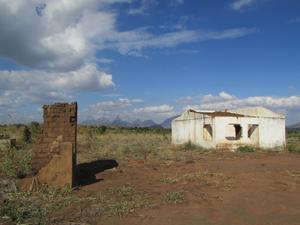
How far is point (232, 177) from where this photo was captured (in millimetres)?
12508

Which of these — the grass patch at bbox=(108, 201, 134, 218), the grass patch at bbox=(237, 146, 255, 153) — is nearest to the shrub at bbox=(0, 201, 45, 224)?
the grass patch at bbox=(108, 201, 134, 218)

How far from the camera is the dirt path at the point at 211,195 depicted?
24.2 ft

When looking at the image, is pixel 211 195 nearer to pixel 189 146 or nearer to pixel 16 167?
pixel 16 167

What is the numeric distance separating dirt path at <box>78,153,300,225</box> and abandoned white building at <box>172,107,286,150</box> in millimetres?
11515

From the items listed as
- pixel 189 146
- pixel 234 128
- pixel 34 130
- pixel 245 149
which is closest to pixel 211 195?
pixel 245 149

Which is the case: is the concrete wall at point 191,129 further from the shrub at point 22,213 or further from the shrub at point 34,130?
the shrub at point 22,213

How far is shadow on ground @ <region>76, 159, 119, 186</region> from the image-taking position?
38.8ft

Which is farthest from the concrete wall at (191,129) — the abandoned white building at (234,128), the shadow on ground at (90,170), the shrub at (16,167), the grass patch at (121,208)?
the grass patch at (121,208)

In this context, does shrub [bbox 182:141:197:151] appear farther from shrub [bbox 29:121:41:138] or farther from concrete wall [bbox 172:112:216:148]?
shrub [bbox 29:121:41:138]

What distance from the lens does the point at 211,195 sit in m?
9.61

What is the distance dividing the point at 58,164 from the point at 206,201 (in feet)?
12.9

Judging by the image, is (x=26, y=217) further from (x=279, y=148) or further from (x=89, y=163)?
(x=279, y=148)

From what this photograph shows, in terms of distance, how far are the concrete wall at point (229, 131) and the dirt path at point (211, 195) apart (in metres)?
11.4

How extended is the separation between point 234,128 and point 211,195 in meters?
19.4
